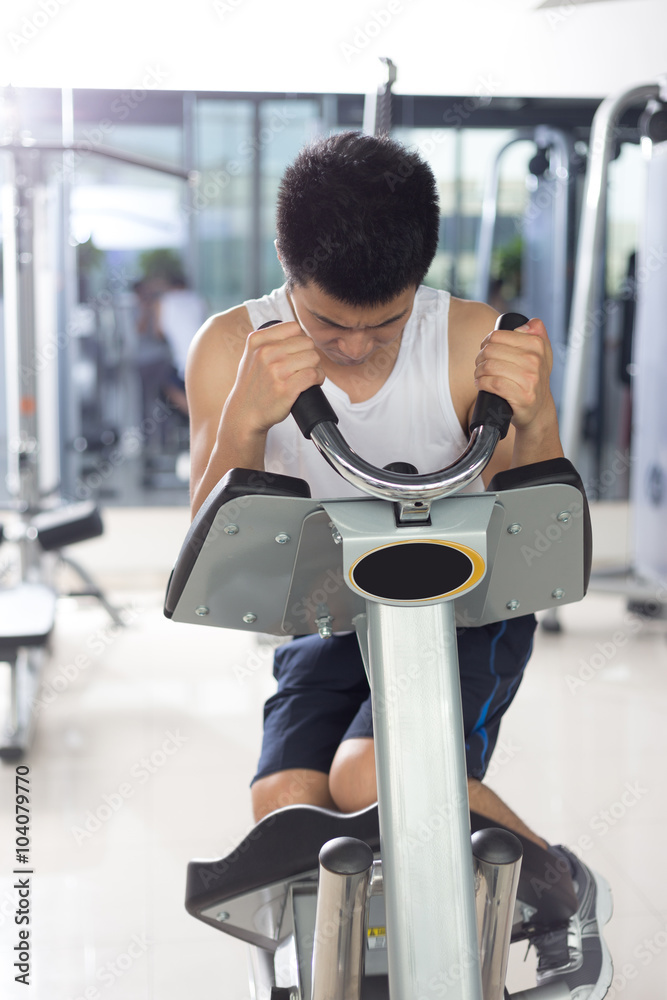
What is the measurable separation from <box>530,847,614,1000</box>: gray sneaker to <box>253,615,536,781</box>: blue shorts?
0.75 feet

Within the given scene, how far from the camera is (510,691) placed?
143 cm

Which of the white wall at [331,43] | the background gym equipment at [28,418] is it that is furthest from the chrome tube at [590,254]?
the background gym equipment at [28,418]

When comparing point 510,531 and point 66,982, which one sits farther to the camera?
point 66,982

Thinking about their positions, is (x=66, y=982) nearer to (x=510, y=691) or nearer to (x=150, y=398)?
(x=510, y=691)

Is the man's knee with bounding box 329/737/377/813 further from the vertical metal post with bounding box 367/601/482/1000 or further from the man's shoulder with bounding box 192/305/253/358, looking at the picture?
the man's shoulder with bounding box 192/305/253/358

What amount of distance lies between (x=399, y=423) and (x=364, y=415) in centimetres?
5

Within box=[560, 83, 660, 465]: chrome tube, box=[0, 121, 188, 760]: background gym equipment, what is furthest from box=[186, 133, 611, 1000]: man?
box=[560, 83, 660, 465]: chrome tube

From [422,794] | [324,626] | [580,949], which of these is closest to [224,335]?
[324,626]

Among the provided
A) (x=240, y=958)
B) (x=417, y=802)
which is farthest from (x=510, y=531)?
(x=240, y=958)

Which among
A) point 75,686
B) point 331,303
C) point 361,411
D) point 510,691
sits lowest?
point 75,686

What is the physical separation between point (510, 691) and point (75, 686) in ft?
6.75

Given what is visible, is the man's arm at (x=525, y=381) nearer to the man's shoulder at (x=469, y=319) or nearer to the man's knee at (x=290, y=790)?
the man's shoulder at (x=469, y=319)

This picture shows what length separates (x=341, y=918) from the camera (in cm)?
101

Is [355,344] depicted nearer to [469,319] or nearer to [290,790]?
[469,319]
